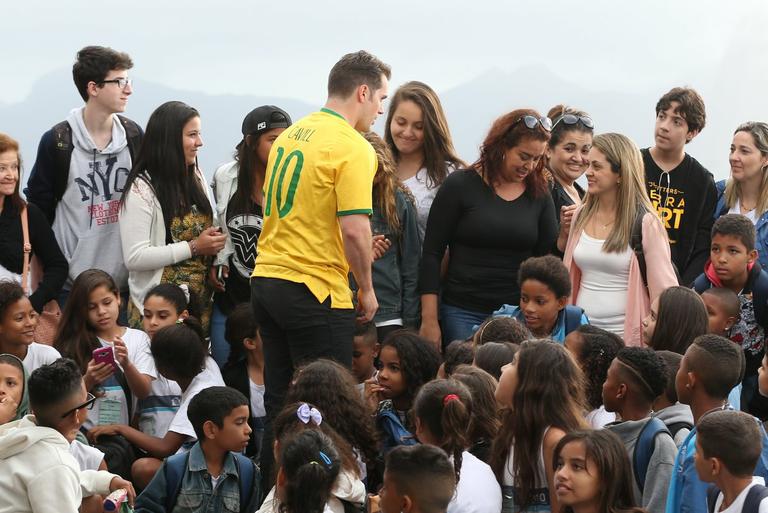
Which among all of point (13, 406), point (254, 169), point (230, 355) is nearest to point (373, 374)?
point (230, 355)

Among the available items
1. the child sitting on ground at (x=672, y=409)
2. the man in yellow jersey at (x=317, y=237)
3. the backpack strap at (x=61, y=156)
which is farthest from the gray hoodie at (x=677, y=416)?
the backpack strap at (x=61, y=156)

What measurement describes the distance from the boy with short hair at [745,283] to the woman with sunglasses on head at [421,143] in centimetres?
151

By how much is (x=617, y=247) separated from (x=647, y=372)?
66.2 inches

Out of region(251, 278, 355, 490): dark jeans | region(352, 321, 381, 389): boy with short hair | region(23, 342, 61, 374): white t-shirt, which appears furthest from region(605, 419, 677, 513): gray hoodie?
region(23, 342, 61, 374): white t-shirt

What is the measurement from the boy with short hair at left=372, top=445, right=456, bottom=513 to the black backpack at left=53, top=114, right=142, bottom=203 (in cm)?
341

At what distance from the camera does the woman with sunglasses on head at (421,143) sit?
23.5 ft

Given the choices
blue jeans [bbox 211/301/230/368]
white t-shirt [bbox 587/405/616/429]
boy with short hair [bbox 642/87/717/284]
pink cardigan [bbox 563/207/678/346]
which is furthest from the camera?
boy with short hair [bbox 642/87/717/284]

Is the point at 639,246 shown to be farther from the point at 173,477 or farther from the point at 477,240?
the point at 173,477

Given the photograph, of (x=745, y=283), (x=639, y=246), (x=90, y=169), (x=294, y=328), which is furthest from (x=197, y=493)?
(x=745, y=283)

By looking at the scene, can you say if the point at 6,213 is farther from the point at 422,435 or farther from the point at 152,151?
the point at 422,435

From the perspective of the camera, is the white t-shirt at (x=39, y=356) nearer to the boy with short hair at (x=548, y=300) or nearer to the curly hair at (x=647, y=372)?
the boy with short hair at (x=548, y=300)

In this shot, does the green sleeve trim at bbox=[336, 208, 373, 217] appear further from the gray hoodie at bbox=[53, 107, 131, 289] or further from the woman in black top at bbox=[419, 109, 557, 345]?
the gray hoodie at bbox=[53, 107, 131, 289]

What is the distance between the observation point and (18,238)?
695 centimetres

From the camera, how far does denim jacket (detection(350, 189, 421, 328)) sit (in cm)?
685
